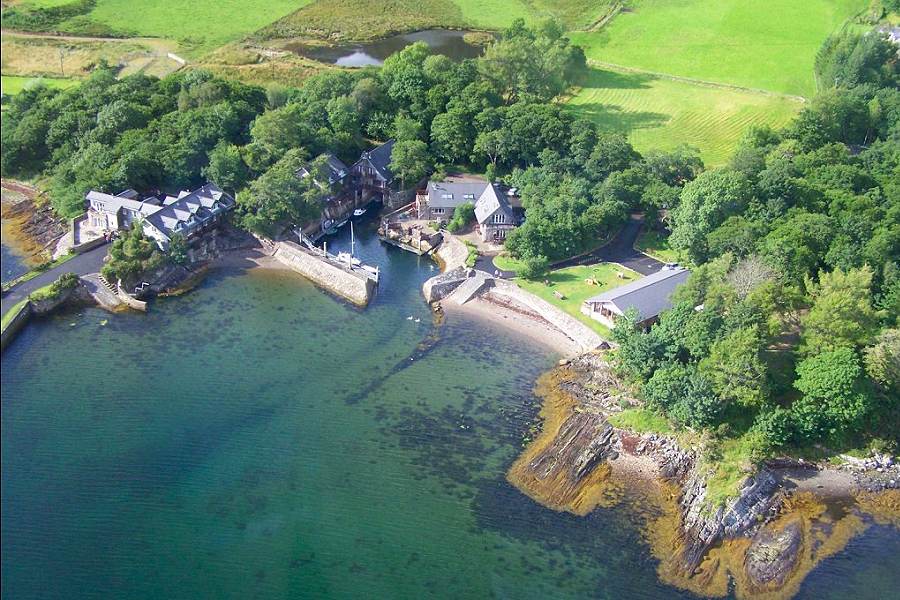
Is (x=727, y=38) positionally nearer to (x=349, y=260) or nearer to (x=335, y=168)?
(x=335, y=168)

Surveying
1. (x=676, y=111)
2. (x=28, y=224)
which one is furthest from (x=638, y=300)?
(x=28, y=224)

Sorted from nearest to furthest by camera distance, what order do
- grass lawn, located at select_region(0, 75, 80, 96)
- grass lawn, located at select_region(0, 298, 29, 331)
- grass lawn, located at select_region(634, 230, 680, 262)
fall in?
grass lawn, located at select_region(0, 298, 29, 331) < grass lawn, located at select_region(634, 230, 680, 262) < grass lawn, located at select_region(0, 75, 80, 96)

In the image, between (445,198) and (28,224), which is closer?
(28,224)

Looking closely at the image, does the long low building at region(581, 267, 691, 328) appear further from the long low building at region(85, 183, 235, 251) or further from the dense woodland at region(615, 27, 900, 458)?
the long low building at region(85, 183, 235, 251)

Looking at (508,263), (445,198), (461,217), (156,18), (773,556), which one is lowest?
(773,556)

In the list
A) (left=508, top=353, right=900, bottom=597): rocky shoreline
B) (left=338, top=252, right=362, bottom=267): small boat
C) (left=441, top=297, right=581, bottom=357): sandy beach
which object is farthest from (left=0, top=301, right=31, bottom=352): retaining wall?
(left=508, top=353, right=900, bottom=597): rocky shoreline

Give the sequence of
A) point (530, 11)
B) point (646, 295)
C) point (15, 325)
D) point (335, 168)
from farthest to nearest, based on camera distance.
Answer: point (530, 11)
point (335, 168)
point (646, 295)
point (15, 325)

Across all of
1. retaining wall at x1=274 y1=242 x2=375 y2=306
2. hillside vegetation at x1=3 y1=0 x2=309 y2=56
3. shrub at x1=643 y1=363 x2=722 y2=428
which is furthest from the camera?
hillside vegetation at x1=3 y1=0 x2=309 y2=56
